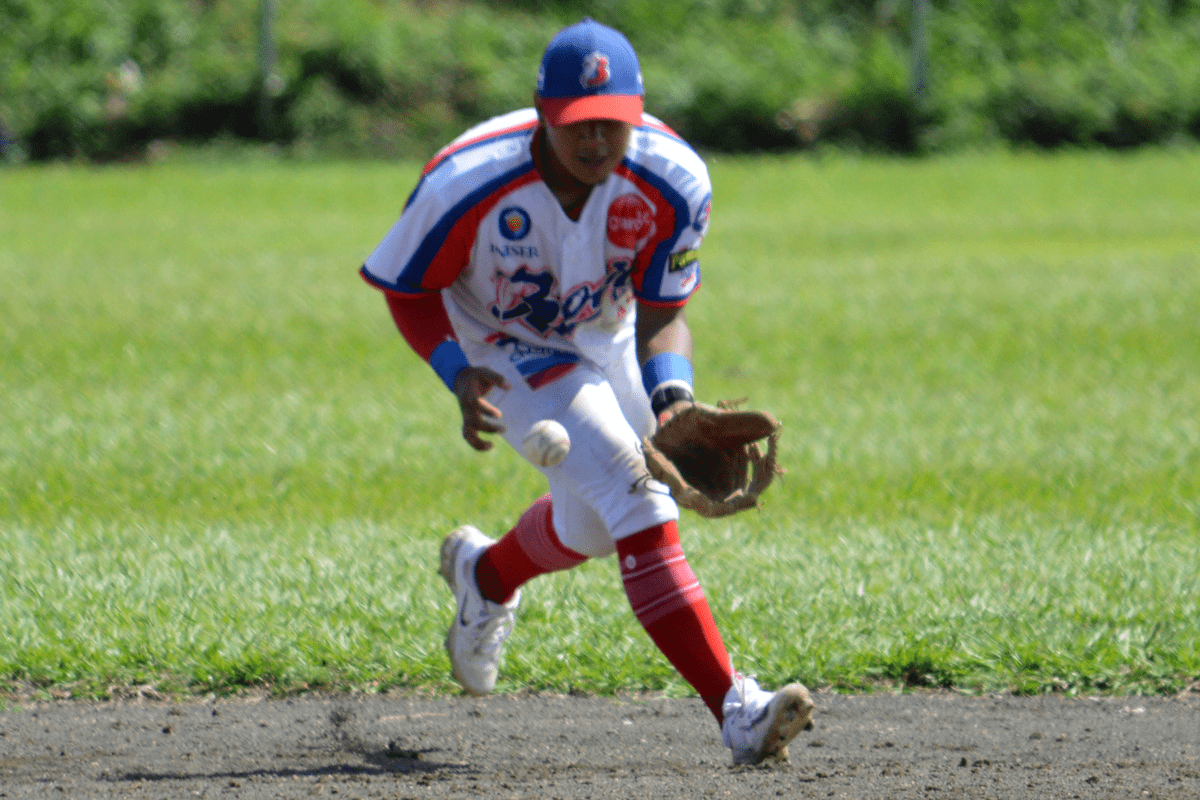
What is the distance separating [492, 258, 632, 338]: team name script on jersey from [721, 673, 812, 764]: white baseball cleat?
3.59 ft

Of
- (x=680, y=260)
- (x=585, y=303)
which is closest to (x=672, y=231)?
(x=680, y=260)

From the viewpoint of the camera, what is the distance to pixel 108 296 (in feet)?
40.6

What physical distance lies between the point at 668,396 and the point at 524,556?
0.76m

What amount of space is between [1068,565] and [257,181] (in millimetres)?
15306

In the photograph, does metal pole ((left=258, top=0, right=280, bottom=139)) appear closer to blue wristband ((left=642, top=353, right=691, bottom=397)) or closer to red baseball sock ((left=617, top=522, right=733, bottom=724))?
blue wristband ((left=642, top=353, right=691, bottom=397))

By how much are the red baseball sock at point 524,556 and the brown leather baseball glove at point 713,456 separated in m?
0.53

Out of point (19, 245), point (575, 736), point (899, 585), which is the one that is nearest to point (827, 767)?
point (575, 736)

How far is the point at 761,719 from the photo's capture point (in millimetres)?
3611

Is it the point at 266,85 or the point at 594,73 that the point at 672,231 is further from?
the point at 266,85

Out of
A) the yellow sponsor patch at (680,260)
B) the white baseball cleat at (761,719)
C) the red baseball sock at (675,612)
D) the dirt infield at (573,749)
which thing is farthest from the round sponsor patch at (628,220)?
the dirt infield at (573,749)

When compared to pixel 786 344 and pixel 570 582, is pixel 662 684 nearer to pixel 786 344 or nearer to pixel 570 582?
pixel 570 582

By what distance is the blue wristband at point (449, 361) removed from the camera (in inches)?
156

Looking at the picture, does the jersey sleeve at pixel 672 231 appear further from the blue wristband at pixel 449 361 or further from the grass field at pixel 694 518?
the grass field at pixel 694 518

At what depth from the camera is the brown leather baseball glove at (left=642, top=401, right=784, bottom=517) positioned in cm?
375
